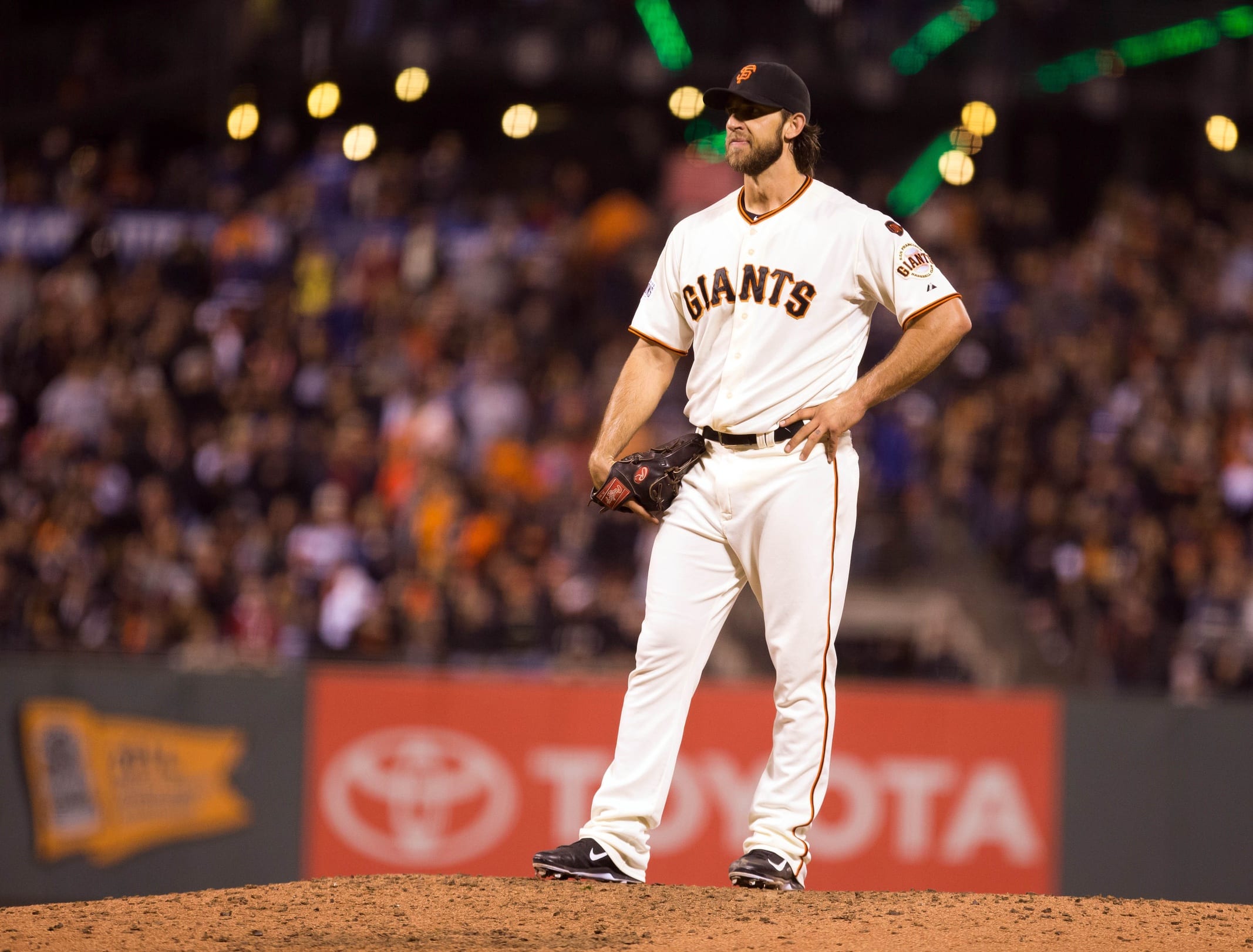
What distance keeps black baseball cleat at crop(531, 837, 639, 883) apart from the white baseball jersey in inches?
51.7

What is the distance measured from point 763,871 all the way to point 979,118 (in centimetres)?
1468

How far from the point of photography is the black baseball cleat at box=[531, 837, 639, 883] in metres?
4.70

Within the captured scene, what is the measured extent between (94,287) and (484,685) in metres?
6.11

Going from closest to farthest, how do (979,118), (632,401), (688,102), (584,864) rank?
(584,864), (632,401), (688,102), (979,118)

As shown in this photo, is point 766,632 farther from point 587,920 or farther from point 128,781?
point 128,781

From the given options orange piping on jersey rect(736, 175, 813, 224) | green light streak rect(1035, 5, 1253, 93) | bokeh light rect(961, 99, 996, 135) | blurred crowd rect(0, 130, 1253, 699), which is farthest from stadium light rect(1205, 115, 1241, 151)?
orange piping on jersey rect(736, 175, 813, 224)

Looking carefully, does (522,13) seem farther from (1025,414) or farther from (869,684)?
(869,684)

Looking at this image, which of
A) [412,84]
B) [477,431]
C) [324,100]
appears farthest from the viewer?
[324,100]

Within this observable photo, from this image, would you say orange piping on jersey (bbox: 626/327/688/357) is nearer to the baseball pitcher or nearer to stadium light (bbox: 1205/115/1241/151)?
the baseball pitcher

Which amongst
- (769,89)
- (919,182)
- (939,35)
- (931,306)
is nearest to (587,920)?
(931,306)

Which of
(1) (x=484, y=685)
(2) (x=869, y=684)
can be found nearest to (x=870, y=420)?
(2) (x=869, y=684)

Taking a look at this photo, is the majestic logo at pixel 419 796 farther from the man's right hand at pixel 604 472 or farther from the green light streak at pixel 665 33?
the green light streak at pixel 665 33

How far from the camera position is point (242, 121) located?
17281 millimetres

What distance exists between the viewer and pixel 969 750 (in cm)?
938
